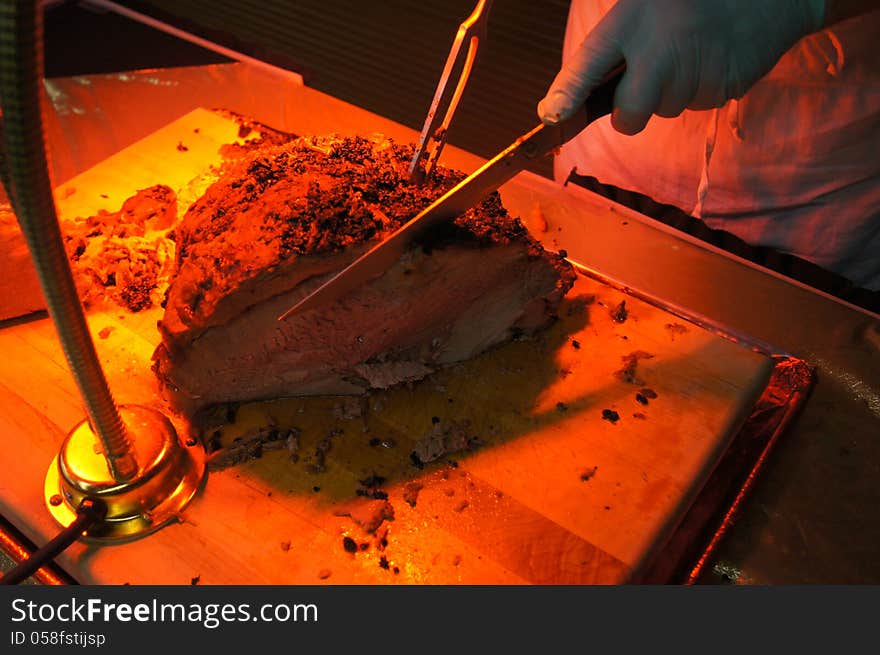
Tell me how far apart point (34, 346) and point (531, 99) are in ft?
8.86

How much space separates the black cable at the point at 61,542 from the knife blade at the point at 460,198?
0.64 meters

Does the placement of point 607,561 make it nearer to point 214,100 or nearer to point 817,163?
point 817,163

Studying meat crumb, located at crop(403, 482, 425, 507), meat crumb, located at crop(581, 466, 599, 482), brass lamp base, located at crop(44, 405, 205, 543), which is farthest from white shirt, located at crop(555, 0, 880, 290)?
brass lamp base, located at crop(44, 405, 205, 543)

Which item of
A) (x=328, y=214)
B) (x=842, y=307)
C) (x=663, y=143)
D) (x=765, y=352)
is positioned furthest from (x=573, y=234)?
(x=328, y=214)

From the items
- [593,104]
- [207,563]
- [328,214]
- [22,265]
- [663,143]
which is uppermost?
[593,104]

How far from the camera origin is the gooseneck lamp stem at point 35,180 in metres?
0.93

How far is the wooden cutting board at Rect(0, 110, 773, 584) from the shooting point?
1.74 metres

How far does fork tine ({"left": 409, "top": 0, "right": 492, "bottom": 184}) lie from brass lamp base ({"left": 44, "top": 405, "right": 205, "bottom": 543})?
0.96 m

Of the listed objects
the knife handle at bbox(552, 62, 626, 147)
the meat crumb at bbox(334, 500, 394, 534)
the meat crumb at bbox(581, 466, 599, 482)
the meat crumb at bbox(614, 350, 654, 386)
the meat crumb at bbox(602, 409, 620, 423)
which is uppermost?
→ the knife handle at bbox(552, 62, 626, 147)

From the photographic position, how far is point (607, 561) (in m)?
1.77

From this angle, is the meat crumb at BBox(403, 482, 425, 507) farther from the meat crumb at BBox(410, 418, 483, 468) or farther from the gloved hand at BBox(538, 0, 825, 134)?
the gloved hand at BBox(538, 0, 825, 134)

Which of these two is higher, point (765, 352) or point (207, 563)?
point (765, 352)

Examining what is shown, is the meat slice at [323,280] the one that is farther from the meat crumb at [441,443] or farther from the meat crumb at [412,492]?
the meat crumb at [412,492]

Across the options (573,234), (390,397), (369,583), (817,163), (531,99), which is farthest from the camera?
(531,99)
